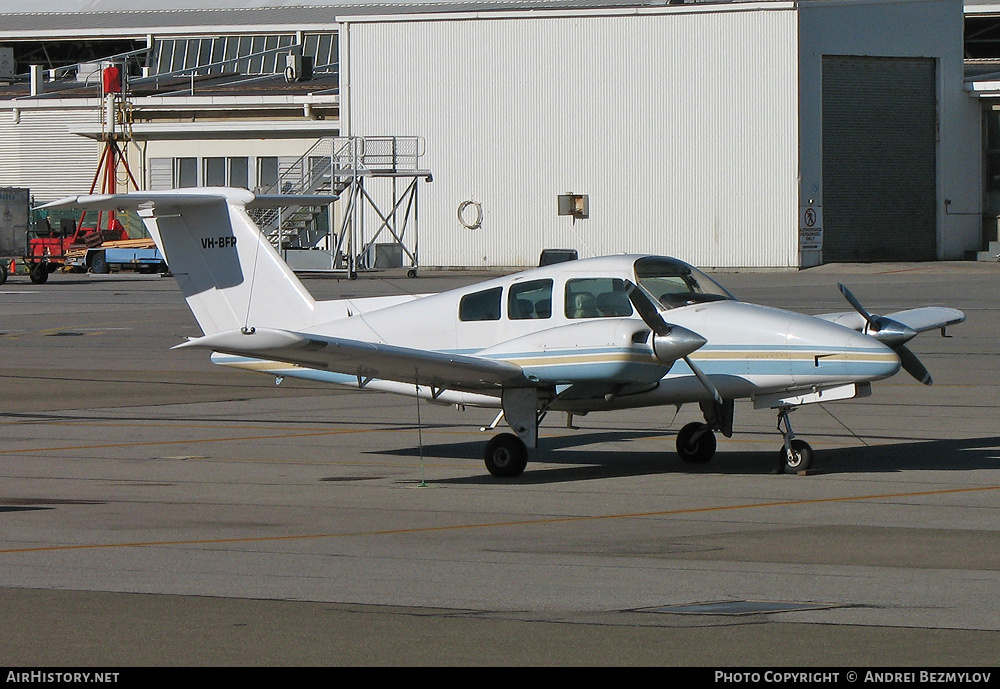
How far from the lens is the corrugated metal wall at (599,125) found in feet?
180

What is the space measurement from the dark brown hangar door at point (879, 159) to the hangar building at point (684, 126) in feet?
0.26

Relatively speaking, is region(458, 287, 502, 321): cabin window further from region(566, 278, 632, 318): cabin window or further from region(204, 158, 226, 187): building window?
region(204, 158, 226, 187): building window

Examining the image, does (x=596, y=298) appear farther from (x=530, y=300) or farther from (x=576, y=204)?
(x=576, y=204)

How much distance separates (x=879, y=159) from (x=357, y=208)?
21.3 meters

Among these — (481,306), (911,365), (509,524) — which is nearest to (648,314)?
(481,306)

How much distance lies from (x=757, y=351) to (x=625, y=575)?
4916 millimetres

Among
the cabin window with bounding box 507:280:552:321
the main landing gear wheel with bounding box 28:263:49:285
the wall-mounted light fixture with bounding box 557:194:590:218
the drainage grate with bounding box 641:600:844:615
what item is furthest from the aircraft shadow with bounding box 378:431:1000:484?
the wall-mounted light fixture with bounding box 557:194:590:218

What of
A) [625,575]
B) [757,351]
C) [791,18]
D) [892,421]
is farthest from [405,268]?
[625,575]

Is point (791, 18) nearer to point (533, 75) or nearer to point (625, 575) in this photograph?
point (533, 75)

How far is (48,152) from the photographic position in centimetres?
7044

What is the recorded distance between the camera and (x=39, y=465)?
1536 cm

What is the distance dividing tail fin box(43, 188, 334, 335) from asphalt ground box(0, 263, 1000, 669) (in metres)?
1.57

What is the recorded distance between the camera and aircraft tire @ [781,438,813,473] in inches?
552

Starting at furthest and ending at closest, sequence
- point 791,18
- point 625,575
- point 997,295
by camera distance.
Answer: point 791,18
point 997,295
point 625,575
